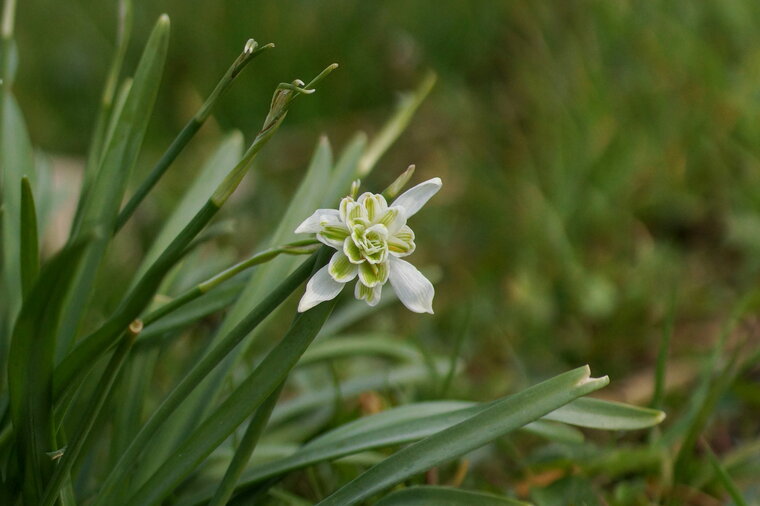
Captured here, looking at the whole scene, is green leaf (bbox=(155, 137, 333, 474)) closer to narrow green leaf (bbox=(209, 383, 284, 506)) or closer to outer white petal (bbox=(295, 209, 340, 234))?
narrow green leaf (bbox=(209, 383, 284, 506))

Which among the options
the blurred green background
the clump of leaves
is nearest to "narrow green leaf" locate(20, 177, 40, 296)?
the clump of leaves

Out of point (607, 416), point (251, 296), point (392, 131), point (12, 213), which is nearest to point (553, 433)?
point (607, 416)

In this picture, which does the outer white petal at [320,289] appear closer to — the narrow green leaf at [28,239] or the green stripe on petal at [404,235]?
the green stripe on petal at [404,235]

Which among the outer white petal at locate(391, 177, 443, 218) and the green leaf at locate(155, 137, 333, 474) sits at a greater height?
the outer white petal at locate(391, 177, 443, 218)

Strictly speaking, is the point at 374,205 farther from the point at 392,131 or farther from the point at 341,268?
the point at 392,131

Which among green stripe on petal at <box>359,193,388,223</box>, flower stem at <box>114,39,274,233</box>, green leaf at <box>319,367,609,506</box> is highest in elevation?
flower stem at <box>114,39,274,233</box>

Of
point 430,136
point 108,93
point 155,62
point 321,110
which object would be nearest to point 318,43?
point 321,110

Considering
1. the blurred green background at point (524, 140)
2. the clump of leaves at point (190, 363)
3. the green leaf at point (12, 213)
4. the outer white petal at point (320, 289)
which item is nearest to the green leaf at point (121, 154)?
the clump of leaves at point (190, 363)
